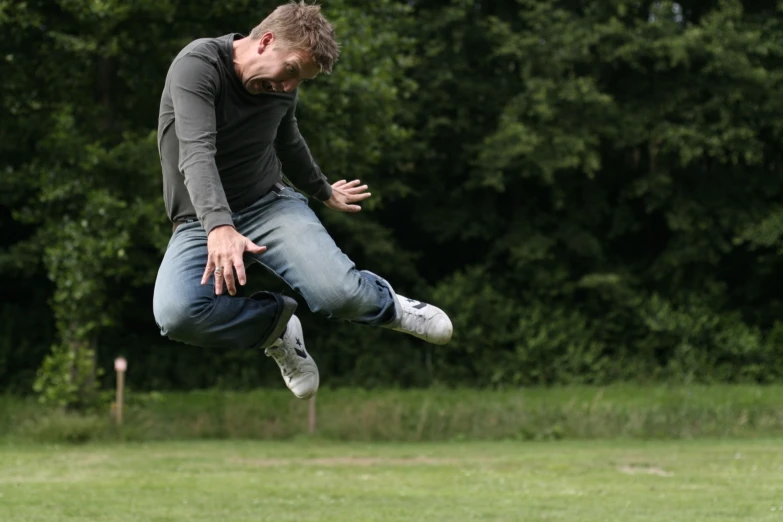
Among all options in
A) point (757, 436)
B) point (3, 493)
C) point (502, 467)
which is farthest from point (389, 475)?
point (757, 436)

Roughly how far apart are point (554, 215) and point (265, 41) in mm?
22920

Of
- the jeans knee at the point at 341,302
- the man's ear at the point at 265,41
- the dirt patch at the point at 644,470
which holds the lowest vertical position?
the dirt patch at the point at 644,470

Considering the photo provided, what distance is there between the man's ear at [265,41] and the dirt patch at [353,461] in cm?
1193

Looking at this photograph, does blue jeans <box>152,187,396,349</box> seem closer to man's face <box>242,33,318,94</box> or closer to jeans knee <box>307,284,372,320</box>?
jeans knee <box>307,284,372,320</box>

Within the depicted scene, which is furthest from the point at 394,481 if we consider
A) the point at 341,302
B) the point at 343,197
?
the point at 341,302

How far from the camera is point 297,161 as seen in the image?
599cm

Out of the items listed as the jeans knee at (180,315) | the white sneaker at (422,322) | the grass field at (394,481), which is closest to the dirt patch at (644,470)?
the grass field at (394,481)

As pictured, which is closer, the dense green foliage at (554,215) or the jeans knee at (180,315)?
the jeans knee at (180,315)

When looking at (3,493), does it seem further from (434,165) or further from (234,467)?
(434,165)

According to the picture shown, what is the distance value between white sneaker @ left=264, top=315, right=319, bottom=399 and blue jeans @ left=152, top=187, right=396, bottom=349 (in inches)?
10.9

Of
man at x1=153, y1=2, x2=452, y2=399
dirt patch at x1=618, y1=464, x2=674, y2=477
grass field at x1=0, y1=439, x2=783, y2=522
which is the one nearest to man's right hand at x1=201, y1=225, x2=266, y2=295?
man at x1=153, y1=2, x2=452, y2=399

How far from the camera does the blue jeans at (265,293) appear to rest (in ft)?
16.4

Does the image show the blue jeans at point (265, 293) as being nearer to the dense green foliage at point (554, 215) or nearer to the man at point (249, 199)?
the man at point (249, 199)

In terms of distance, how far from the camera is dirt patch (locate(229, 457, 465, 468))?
16.6 m
